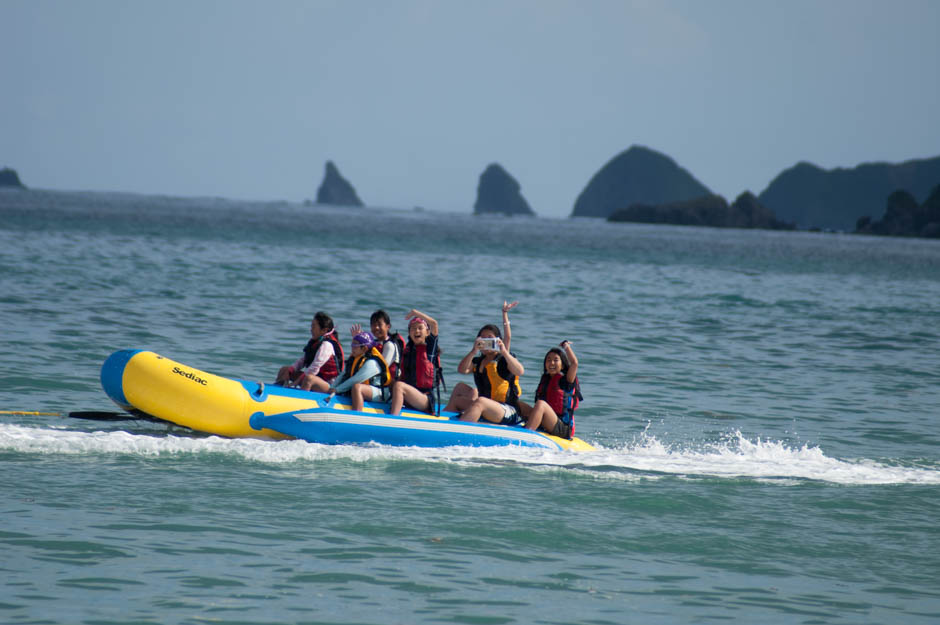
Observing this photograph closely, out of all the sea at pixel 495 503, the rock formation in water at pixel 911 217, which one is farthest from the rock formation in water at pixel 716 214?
the sea at pixel 495 503

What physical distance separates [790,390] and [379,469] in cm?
728

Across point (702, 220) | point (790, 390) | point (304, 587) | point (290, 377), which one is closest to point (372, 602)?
point (304, 587)

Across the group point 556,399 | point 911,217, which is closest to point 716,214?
point 911,217

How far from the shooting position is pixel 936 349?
18766 millimetres

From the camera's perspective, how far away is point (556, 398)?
30.3 feet

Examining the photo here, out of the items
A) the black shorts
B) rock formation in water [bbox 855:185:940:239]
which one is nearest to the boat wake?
the black shorts

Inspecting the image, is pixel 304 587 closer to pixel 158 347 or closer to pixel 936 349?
pixel 158 347

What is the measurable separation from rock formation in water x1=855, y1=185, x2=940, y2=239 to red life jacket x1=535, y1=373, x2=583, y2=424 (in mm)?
132344

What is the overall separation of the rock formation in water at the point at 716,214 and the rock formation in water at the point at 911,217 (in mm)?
29450

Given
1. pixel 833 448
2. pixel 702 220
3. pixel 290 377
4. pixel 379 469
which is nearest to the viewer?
pixel 379 469

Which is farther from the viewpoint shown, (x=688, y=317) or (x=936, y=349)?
(x=688, y=317)

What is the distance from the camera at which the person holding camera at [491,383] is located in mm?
8875

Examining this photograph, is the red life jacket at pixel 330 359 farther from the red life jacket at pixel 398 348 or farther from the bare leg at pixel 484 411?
the bare leg at pixel 484 411

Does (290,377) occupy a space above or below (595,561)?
above
